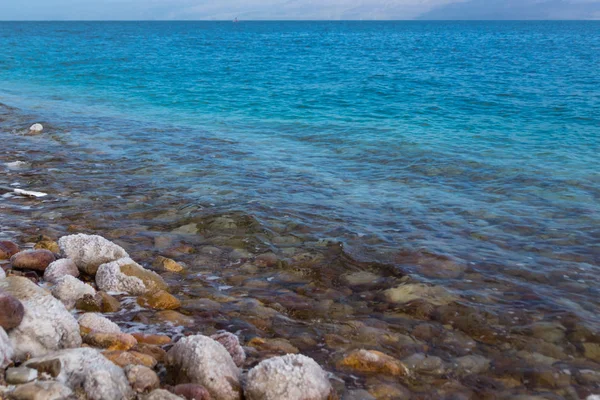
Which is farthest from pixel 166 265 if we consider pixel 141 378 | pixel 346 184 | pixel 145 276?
pixel 346 184

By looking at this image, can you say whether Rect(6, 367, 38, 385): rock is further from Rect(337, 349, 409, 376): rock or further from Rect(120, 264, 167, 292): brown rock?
Rect(337, 349, 409, 376): rock

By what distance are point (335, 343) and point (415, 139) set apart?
12197mm

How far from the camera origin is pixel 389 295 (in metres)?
6.71

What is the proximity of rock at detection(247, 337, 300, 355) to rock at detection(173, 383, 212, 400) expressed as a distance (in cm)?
120

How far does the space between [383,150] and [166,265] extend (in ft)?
30.6

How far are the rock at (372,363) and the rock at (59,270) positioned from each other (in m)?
3.28

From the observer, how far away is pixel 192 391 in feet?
13.4

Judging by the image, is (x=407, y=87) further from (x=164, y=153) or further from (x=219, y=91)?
(x=164, y=153)

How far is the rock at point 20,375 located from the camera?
150 inches

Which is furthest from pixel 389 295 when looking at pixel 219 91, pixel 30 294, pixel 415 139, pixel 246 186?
pixel 219 91

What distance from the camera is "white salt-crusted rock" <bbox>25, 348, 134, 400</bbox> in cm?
387

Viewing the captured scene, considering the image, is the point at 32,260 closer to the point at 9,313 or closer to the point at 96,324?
the point at 96,324

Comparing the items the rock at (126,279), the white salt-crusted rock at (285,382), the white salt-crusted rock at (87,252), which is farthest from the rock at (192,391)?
the white salt-crusted rock at (87,252)

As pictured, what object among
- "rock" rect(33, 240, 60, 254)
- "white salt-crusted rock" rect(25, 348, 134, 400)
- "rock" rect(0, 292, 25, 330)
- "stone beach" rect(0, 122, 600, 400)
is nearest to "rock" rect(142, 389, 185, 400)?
"stone beach" rect(0, 122, 600, 400)
